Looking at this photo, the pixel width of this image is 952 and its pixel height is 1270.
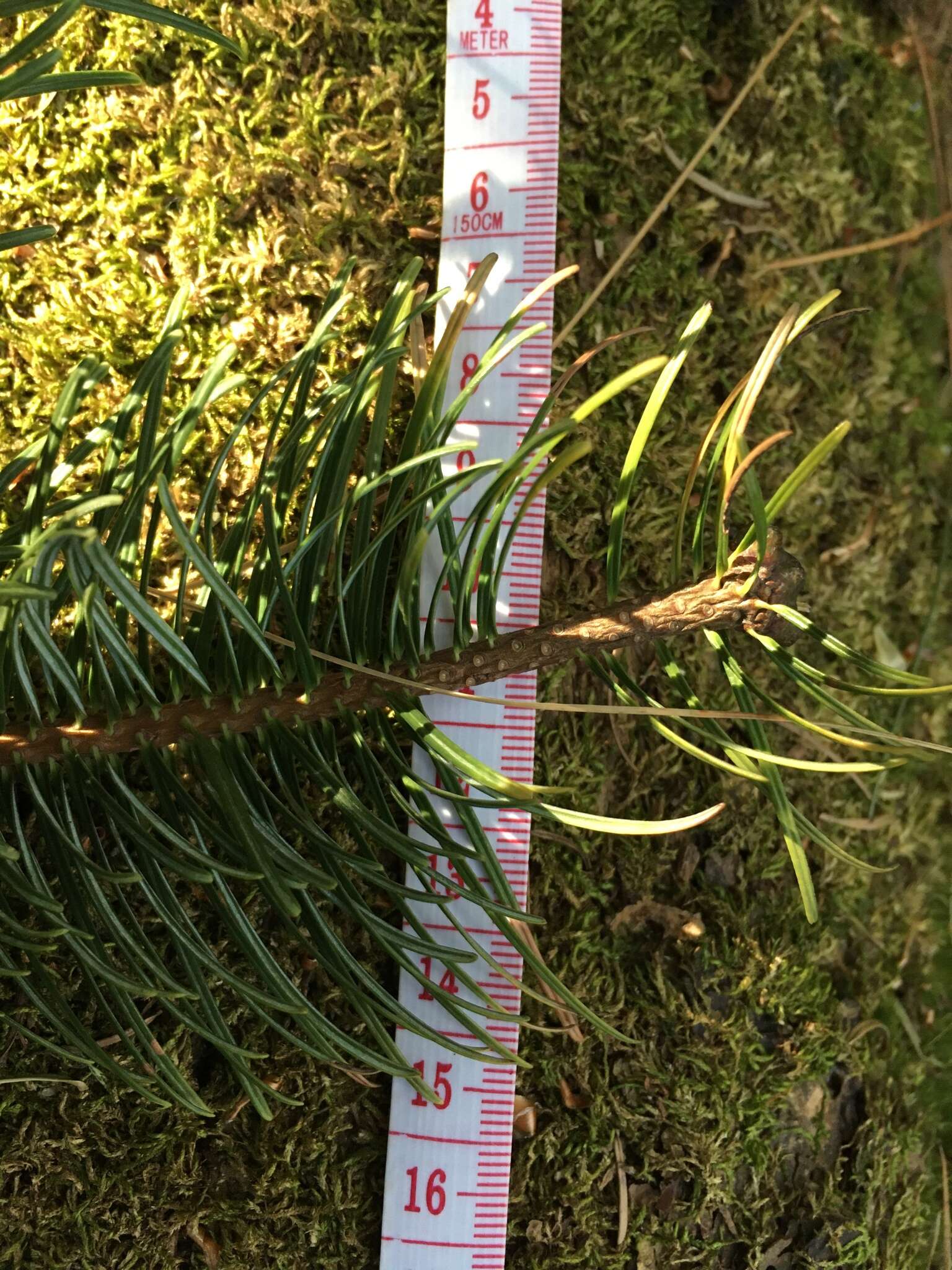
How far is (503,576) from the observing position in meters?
1.19

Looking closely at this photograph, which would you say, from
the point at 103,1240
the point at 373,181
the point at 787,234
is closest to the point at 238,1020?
the point at 103,1240

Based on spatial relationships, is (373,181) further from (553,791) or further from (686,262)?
(553,791)

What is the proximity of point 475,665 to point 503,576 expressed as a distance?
0.27 metres

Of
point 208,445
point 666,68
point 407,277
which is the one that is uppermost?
point 666,68

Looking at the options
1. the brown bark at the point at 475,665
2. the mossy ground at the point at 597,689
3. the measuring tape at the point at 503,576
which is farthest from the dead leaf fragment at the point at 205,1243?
the brown bark at the point at 475,665

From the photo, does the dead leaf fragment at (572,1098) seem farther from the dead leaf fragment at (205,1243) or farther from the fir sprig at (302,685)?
the dead leaf fragment at (205,1243)

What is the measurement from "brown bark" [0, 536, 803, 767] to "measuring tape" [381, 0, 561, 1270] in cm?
22

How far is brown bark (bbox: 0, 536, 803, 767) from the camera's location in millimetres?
845

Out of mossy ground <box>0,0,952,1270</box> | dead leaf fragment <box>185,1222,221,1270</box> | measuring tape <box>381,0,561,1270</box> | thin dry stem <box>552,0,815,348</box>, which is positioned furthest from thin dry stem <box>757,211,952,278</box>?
dead leaf fragment <box>185,1222,221,1270</box>

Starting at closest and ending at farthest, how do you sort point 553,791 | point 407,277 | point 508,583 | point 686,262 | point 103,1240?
point 553,791 < point 407,277 < point 103,1240 < point 508,583 < point 686,262

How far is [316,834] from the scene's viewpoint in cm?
88

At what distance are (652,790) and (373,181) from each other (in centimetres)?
83

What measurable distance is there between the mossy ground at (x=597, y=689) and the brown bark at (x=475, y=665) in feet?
0.99

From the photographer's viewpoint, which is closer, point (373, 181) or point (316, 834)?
point (316, 834)
